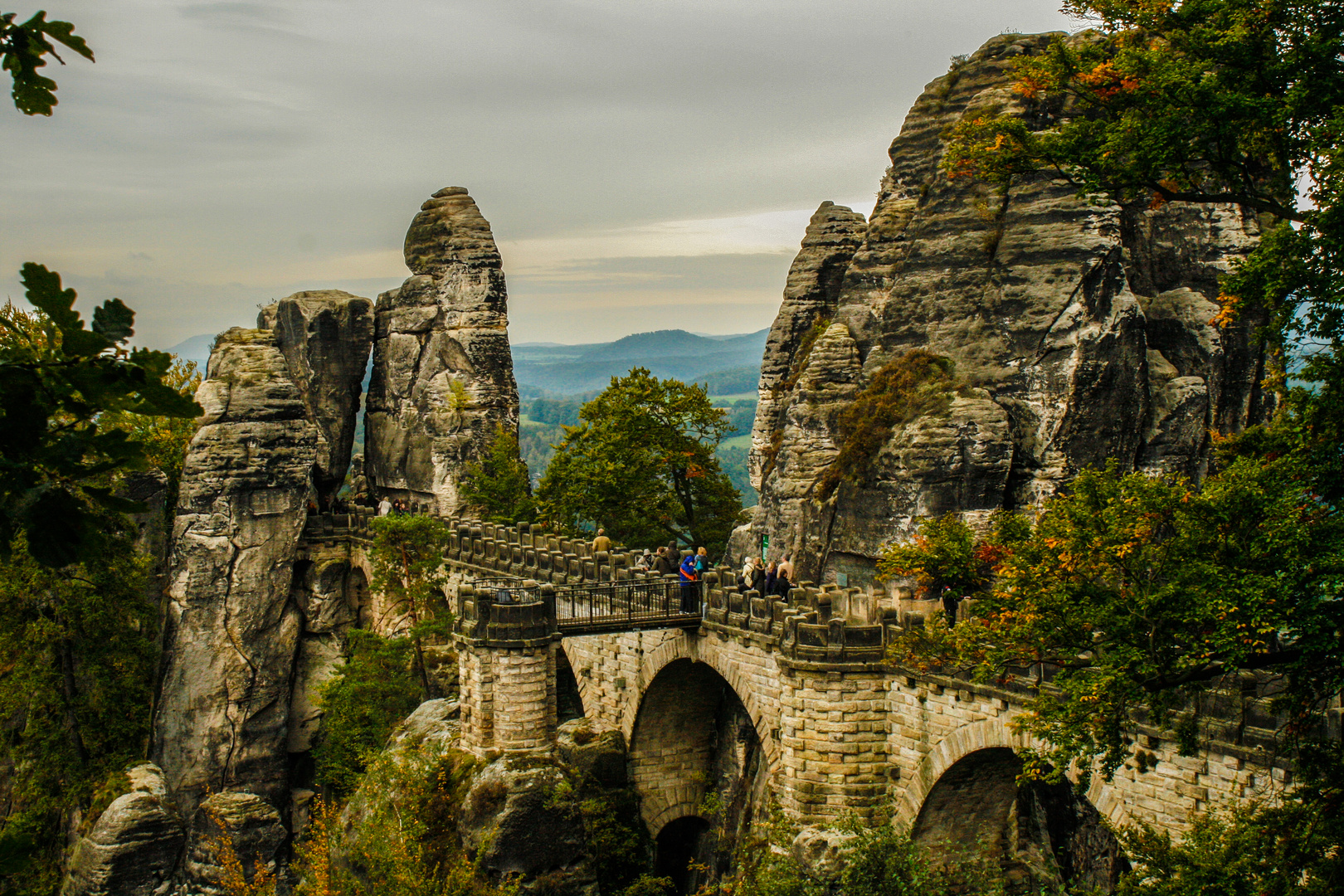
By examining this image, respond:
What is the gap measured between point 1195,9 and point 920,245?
1788 centimetres

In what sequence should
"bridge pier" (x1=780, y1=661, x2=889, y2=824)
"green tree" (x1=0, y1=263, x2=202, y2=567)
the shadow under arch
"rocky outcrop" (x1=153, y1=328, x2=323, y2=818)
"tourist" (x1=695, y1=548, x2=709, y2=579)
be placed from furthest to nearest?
"rocky outcrop" (x1=153, y1=328, x2=323, y2=818) → "tourist" (x1=695, y1=548, x2=709, y2=579) → "bridge pier" (x1=780, y1=661, x2=889, y2=824) → the shadow under arch → "green tree" (x1=0, y1=263, x2=202, y2=567)

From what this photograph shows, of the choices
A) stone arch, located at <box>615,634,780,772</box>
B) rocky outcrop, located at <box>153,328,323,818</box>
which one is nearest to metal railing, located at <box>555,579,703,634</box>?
stone arch, located at <box>615,634,780,772</box>

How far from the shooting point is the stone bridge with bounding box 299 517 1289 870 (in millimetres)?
17406

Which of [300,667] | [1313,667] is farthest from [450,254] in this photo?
[1313,667]

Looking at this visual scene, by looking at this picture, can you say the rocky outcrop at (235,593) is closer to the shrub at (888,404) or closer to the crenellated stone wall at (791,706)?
the crenellated stone wall at (791,706)

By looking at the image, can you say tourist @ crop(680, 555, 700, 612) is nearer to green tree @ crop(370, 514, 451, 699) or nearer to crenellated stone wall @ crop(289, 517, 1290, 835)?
crenellated stone wall @ crop(289, 517, 1290, 835)

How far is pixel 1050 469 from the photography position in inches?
1099

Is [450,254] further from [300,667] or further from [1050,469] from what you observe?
[1050,469]

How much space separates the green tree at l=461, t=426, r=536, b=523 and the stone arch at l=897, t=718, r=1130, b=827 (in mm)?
23523

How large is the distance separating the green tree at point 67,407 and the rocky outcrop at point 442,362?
39.9m

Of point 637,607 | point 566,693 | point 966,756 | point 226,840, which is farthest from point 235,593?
point 966,756

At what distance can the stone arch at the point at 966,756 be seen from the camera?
17828 mm

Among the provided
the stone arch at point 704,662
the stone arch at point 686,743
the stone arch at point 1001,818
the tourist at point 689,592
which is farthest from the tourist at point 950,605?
the stone arch at point 686,743

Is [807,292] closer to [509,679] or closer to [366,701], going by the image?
[366,701]
